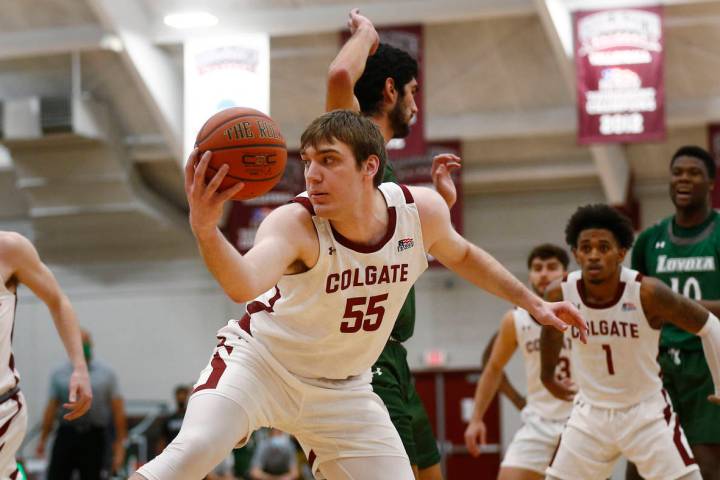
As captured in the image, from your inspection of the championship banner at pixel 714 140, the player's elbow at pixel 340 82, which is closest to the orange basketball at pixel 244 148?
the player's elbow at pixel 340 82

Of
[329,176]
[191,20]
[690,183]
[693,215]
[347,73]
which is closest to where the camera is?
[329,176]

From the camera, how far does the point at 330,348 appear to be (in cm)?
432

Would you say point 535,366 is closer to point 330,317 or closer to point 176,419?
point 330,317

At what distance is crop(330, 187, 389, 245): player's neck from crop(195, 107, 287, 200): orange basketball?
322 millimetres

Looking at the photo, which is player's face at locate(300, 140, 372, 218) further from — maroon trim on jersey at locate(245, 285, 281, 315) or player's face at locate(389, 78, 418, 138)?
player's face at locate(389, 78, 418, 138)

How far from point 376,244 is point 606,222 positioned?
7.14 feet

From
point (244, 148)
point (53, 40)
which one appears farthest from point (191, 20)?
point (244, 148)

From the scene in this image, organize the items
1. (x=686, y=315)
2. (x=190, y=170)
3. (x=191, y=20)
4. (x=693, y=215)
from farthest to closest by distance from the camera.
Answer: (x=191, y=20) < (x=693, y=215) < (x=686, y=315) < (x=190, y=170)

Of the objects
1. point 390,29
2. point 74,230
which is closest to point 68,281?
point 74,230

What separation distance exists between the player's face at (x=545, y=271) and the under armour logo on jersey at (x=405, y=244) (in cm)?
363

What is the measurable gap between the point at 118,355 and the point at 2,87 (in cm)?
514

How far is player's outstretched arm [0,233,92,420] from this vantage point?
569 centimetres

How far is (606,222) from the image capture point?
610 cm

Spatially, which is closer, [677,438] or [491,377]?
[677,438]
